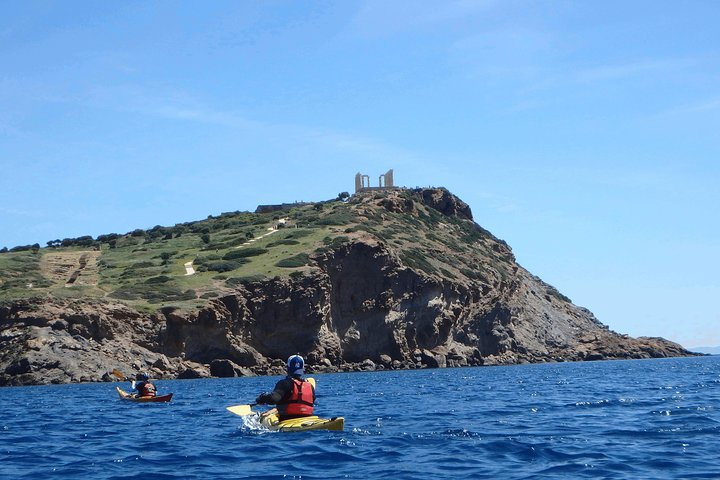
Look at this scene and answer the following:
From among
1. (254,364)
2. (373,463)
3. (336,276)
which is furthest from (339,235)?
(373,463)

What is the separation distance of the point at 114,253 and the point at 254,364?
3616cm

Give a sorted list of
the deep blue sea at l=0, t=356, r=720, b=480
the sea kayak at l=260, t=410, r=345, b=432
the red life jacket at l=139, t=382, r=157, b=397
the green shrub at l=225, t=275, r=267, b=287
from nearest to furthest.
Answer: the deep blue sea at l=0, t=356, r=720, b=480
the sea kayak at l=260, t=410, r=345, b=432
the red life jacket at l=139, t=382, r=157, b=397
the green shrub at l=225, t=275, r=267, b=287

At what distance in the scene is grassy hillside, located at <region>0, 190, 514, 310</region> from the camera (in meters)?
81.2

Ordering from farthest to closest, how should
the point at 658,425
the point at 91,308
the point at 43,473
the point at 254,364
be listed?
the point at 254,364 < the point at 91,308 < the point at 658,425 < the point at 43,473

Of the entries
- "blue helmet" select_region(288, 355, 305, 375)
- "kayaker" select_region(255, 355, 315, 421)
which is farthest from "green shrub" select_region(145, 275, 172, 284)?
"blue helmet" select_region(288, 355, 305, 375)

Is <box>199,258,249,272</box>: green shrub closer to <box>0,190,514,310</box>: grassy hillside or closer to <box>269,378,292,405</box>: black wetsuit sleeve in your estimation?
<box>0,190,514,310</box>: grassy hillside

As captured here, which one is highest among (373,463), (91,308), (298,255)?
(298,255)

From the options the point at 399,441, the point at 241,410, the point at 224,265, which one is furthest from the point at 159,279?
the point at 399,441

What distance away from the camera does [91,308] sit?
72.5 meters

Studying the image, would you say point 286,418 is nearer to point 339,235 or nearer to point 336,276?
point 336,276

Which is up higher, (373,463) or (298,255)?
(298,255)

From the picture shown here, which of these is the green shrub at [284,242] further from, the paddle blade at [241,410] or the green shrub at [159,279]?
the paddle blade at [241,410]

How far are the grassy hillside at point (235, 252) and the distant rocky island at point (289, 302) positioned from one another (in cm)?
27

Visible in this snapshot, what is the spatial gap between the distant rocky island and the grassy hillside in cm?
27
